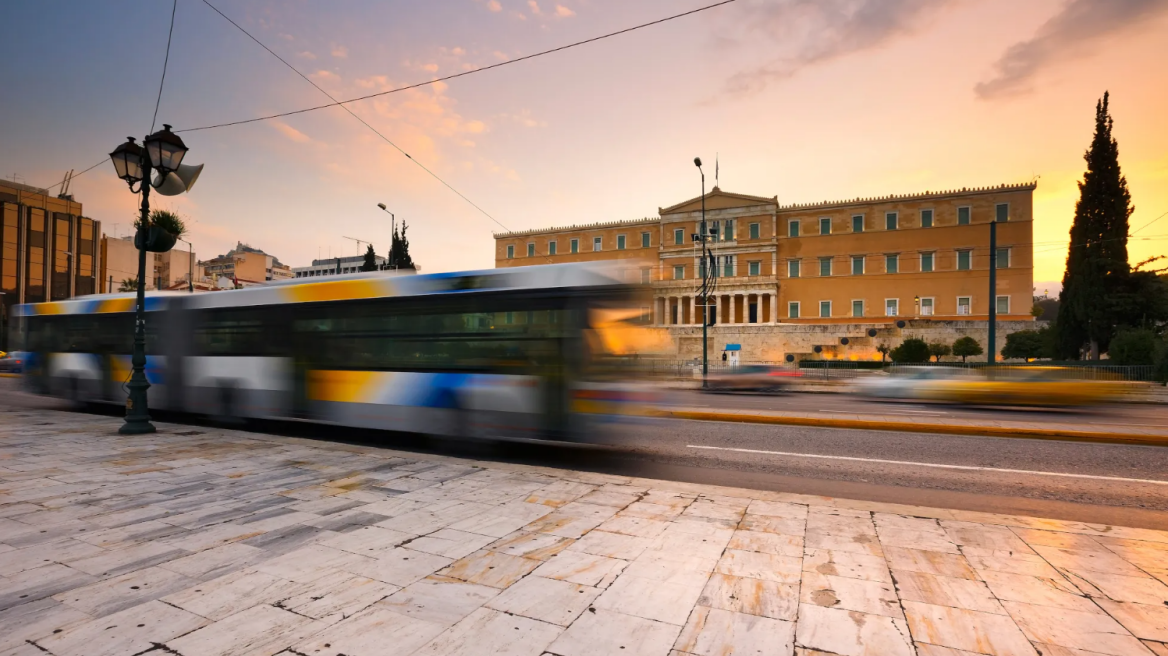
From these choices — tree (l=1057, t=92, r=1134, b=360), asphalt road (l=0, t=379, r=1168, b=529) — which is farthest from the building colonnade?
asphalt road (l=0, t=379, r=1168, b=529)

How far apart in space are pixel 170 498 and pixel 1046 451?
12.2 metres

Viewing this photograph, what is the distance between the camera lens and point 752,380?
22.0m

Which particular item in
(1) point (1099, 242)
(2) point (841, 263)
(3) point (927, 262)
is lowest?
(1) point (1099, 242)

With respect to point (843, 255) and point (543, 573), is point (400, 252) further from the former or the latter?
point (843, 255)

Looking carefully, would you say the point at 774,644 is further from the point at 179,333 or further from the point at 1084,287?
the point at 1084,287

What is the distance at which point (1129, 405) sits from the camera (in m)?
15.7

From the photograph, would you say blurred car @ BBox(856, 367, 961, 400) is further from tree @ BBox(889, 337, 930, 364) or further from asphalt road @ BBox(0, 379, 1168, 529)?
tree @ BBox(889, 337, 930, 364)

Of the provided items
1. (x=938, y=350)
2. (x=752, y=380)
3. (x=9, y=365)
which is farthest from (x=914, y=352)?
(x=9, y=365)

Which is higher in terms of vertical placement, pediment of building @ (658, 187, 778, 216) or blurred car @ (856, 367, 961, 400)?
pediment of building @ (658, 187, 778, 216)

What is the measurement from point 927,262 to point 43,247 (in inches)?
3678

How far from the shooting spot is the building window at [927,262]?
49.2 meters

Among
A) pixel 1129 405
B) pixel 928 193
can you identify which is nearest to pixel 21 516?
pixel 1129 405

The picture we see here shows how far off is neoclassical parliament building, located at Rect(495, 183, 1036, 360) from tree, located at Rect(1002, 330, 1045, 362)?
3.68m

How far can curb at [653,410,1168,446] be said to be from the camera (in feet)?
29.4
